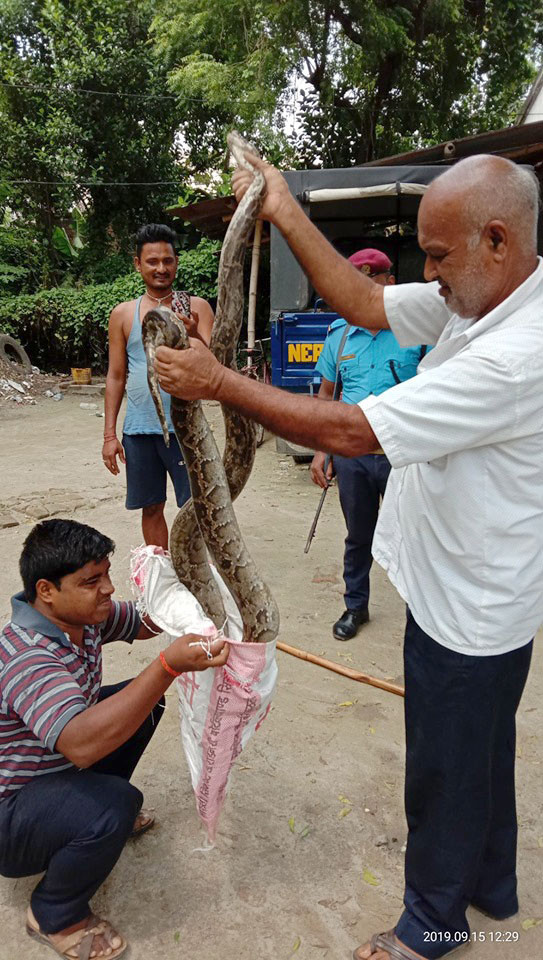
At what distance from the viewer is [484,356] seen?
1.53 m

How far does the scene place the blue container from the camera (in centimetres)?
718

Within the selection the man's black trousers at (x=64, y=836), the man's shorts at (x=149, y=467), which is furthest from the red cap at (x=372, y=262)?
the man's black trousers at (x=64, y=836)

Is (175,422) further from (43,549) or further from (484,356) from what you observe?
(484,356)

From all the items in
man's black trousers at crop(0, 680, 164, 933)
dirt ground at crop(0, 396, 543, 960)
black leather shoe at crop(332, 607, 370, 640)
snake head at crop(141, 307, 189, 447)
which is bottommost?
black leather shoe at crop(332, 607, 370, 640)

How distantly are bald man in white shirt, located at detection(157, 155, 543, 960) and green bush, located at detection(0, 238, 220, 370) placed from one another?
1500 cm

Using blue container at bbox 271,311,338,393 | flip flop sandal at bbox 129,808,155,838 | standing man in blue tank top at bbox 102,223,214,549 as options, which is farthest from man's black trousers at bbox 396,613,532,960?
blue container at bbox 271,311,338,393

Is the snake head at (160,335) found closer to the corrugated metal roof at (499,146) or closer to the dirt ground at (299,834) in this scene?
the dirt ground at (299,834)

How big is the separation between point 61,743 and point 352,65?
1610cm

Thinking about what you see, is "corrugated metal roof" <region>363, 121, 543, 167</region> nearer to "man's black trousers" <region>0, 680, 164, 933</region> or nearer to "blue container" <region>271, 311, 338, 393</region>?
"blue container" <region>271, 311, 338, 393</region>

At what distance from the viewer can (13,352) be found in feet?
52.7

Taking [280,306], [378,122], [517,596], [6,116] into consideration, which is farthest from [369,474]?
[6,116]

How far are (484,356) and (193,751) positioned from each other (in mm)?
1502

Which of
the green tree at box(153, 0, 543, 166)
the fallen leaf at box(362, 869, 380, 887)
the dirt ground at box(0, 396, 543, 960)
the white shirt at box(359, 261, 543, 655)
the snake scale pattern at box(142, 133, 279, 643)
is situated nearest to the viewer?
the white shirt at box(359, 261, 543, 655)

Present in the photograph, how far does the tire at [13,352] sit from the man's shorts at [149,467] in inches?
482
